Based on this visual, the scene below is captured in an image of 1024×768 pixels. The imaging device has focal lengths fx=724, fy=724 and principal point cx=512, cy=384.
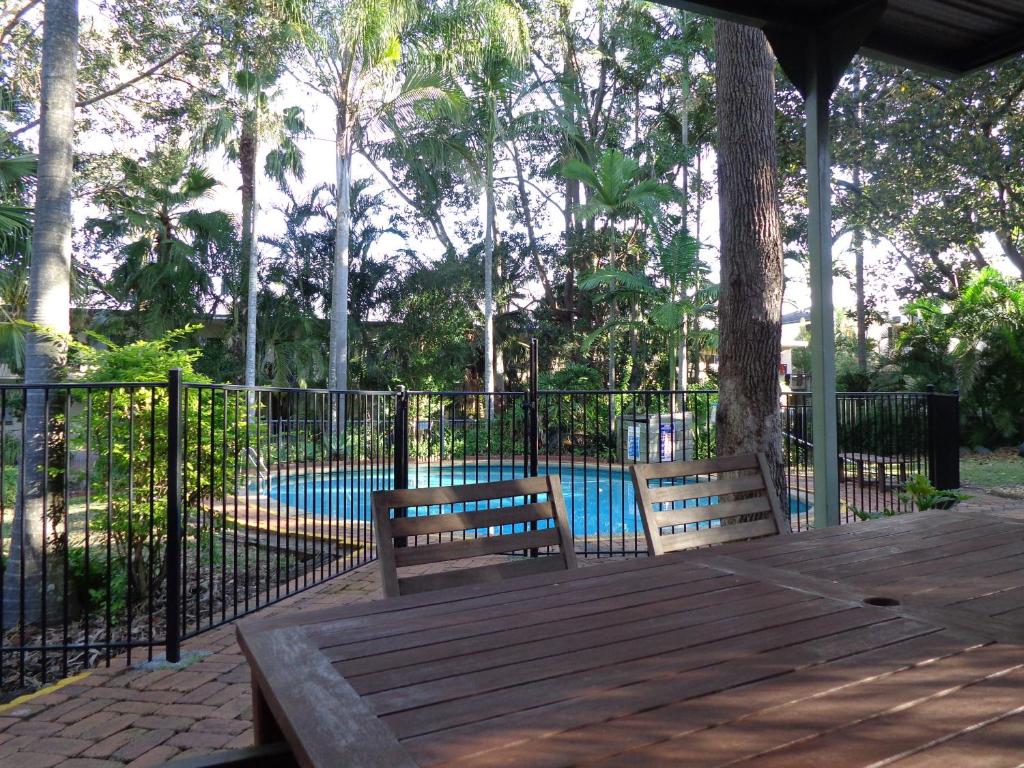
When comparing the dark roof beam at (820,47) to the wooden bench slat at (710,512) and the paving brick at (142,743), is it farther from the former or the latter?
the paving brick at (142,743)

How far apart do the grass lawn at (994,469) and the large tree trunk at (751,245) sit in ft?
19.6

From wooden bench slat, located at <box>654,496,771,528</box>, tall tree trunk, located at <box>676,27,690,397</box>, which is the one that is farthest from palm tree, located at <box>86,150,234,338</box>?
wooden bench slat, located at <box>654,496,771,528</box>

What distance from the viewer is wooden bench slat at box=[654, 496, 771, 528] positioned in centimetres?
257

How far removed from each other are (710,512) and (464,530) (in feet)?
3.29

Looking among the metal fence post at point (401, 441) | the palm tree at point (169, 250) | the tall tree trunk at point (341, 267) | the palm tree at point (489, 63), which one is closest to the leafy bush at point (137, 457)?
the metal fence post at point (401, 441)

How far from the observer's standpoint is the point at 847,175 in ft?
48.8

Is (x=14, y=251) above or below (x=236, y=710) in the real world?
above

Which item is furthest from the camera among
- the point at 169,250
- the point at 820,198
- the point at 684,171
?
the point at 684,171

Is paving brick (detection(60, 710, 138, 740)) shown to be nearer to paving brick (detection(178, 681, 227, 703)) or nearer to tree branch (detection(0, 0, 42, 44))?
paving brick (detection(178, 681, 227, 703))

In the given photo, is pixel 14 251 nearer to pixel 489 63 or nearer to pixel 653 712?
pixel 489 63

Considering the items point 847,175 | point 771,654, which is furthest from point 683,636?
point 847,175

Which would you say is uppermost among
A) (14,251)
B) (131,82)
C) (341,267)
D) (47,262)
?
(131,82)

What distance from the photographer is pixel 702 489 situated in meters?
2.63

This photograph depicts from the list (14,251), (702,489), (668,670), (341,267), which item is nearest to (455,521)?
(702,489)
